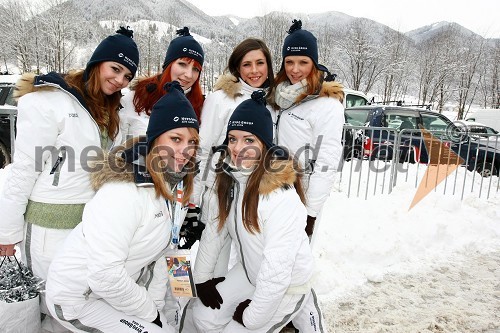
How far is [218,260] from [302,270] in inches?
29.8

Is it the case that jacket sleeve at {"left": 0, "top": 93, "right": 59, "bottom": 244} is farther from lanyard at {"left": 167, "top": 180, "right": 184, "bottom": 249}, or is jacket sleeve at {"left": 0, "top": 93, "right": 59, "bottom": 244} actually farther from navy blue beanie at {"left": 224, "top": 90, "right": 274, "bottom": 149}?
navy blue beanie at {"left": 224, "top": 90, "right": 274, "bottom": 149}

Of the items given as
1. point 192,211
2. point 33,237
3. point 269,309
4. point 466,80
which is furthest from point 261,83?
point 466,80

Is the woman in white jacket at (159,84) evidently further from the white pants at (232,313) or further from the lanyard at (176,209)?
the white pants at (232,313)

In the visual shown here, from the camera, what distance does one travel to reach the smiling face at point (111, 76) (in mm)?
2453

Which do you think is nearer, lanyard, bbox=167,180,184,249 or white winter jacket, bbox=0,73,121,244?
white winter jacket, bbox=0,73,121,244

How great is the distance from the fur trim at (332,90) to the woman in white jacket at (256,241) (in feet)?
2.29

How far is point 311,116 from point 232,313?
1628 mm

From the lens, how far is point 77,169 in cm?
230

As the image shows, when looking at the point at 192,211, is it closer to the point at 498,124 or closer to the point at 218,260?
the point at 218,260

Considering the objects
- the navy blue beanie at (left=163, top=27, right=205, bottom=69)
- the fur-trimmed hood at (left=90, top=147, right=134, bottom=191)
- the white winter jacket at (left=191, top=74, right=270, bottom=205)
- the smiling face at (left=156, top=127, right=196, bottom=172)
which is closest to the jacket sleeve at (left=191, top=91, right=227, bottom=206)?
the white winter jacket at (left=191, top=74, right=270, bottom=205)

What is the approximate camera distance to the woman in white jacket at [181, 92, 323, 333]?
7.24 feet

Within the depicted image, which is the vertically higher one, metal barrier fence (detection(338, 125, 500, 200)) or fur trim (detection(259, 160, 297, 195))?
fur trim (detection(259, 160, 297, 195))

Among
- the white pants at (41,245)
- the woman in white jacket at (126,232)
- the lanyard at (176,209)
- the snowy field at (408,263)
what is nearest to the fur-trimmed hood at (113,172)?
the woman in white jacket at (126,232)

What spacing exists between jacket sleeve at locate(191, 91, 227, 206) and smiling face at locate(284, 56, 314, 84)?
24.7 inches
